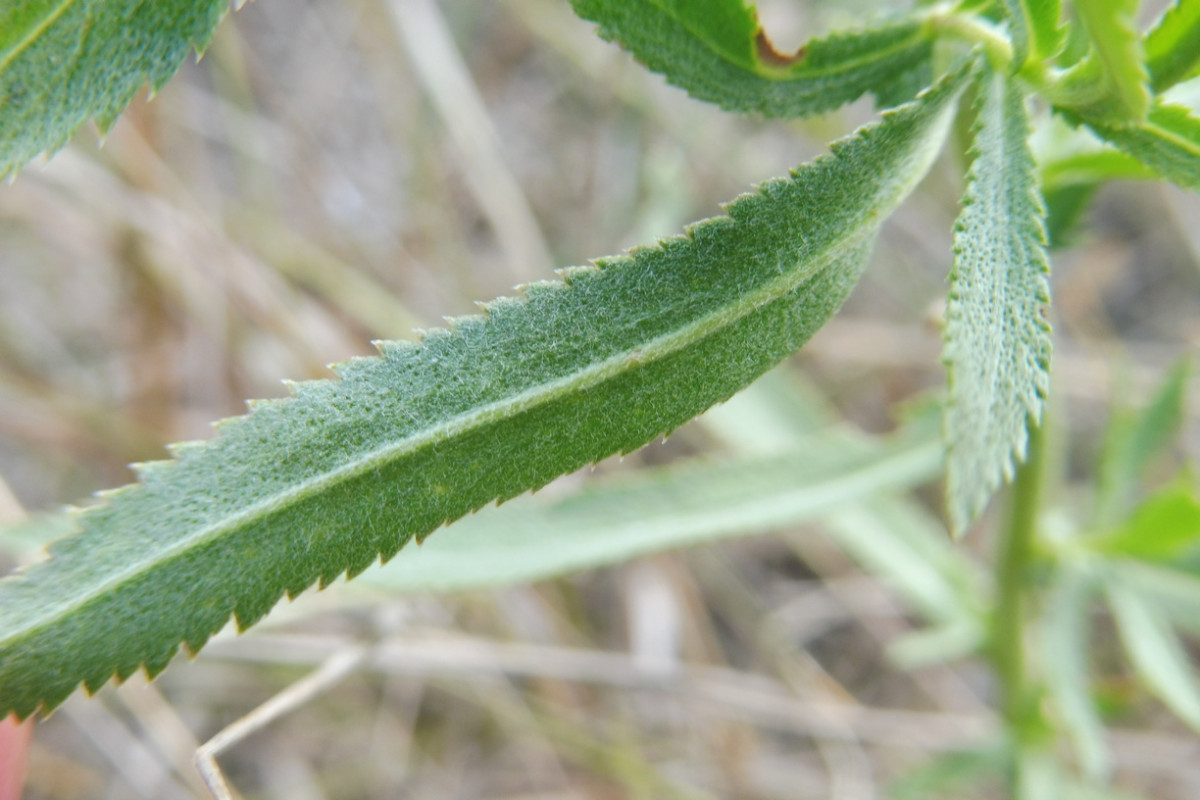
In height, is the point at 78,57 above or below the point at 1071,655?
below

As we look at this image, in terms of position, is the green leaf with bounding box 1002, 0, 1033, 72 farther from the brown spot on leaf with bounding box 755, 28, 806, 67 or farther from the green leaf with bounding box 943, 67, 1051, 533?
the brown spot on leaf with bounding box 755, 28, 806, 67

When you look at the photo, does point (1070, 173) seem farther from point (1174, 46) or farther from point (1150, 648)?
point (1150, 648)

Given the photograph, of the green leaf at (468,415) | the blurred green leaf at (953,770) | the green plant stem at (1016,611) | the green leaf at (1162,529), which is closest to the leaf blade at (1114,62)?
the green leaf at (468,415)

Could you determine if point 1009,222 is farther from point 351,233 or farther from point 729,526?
point 351,233

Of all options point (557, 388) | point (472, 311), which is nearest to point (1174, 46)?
point (557, 388)

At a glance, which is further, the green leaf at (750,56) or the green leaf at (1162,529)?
the green leaf at (1162,529)

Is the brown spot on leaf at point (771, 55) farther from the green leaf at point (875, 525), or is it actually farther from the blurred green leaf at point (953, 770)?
the blurred green leaf at point (953, 770)
